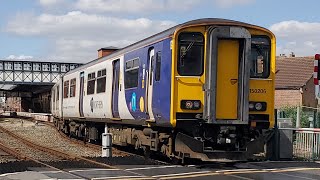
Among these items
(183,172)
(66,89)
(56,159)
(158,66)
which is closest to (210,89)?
(158,66)

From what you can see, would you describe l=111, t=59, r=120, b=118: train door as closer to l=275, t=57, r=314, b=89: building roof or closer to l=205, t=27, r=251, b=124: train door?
l=205, t=27, r=251, b=124: train door

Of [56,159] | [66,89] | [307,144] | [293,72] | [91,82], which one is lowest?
[56,159]

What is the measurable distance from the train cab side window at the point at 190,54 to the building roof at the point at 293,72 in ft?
117

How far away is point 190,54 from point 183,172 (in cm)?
272

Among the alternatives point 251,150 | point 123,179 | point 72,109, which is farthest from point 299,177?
point 72,109

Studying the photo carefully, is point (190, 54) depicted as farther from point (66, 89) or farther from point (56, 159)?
point (66, 89)

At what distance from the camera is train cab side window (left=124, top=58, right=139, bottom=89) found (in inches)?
576

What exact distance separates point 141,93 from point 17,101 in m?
98.7

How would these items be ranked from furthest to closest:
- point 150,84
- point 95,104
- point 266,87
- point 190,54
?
point 95,104, point 150,84, point 266,87, point 190,54

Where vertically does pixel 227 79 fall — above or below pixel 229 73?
below

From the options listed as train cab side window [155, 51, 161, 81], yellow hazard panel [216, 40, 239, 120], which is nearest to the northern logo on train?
train cab side window [155, 51, 161, 81]

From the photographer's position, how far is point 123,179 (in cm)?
1042

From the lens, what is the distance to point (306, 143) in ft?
51.2

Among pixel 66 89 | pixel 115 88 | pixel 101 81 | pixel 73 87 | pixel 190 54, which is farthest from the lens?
pixel 66 89
